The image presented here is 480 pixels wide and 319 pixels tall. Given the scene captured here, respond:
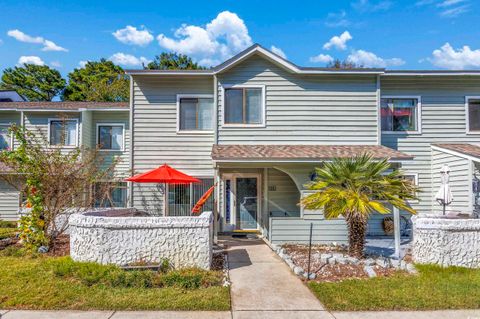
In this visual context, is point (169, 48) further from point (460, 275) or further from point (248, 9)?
point (460, 275)

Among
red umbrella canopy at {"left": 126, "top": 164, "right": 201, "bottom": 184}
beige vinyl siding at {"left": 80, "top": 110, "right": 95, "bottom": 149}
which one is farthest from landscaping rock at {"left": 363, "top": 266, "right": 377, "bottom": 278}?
beige vinyl siding at {"left": 80, "top": 110, "right": 95, "bottom": 149}

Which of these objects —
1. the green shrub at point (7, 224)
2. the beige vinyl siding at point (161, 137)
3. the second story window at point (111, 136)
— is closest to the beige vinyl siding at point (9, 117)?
the second story window at point (111, 136)

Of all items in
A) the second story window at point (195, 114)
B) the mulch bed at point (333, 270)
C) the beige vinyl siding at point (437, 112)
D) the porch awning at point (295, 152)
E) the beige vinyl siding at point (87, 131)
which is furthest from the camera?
the beige vinyl siding at point (87, 131)

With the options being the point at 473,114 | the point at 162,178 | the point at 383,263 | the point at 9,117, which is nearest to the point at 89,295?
the point at 162,178

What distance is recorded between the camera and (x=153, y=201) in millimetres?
12094

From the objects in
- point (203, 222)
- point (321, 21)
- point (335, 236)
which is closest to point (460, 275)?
point (335, 236)

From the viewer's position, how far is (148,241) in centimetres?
711

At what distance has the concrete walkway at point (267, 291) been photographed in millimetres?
5223

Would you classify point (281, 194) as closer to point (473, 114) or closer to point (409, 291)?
point (409, 291)

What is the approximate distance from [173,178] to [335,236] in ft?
17.6

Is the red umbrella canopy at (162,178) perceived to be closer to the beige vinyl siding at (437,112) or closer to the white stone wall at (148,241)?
the white stone wall at (148,241)

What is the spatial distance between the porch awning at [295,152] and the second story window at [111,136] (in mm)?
6690

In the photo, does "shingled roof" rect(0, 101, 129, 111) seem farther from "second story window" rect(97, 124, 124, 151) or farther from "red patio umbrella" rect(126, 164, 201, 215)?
"red patio umbrella" rect(126, 164, 201, 215)

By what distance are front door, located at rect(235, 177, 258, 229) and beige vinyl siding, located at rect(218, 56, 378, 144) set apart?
5.62 ft
